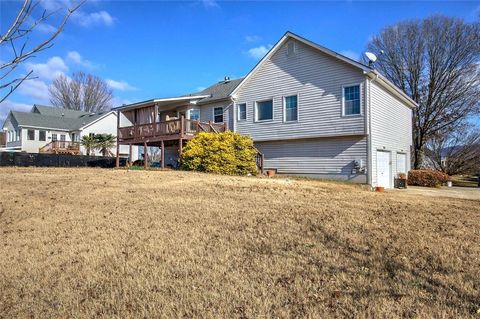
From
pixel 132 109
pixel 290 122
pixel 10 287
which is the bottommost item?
pixel 10 287

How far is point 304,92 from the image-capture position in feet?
60.4

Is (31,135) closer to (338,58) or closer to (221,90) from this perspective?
(221,90)

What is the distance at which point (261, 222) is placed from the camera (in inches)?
259

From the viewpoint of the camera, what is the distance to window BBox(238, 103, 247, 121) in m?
21.0

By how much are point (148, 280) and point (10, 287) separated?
160cm

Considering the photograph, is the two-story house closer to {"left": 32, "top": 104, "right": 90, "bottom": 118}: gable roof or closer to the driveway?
the driveway

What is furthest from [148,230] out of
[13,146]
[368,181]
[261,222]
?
[13,146]

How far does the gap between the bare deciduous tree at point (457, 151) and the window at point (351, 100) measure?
17.7 meters

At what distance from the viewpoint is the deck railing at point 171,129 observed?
61.8 feet

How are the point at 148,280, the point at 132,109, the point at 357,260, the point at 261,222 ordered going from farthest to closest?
the point at 132,109, the point at 261,222, the point at 357,260, the point at 148,280

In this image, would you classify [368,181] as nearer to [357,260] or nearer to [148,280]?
[357,260]

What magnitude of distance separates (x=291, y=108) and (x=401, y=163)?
25.8ft

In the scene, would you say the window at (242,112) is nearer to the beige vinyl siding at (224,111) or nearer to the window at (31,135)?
the beige vinyl siding at (224,111)

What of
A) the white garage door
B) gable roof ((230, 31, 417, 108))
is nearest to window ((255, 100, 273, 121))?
gable roof ((230, 31, 417, 108))
